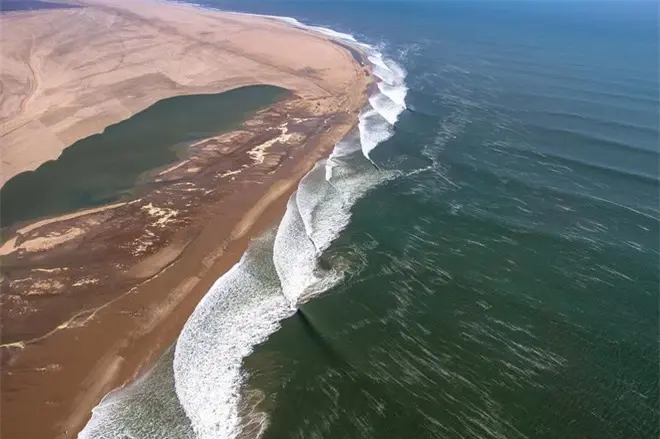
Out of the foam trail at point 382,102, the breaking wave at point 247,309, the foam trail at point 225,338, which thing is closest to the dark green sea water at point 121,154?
the foam trail at point 382,102

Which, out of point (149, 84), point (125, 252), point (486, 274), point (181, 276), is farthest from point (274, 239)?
point (149, 84)

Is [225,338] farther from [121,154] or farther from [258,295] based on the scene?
[121,154]

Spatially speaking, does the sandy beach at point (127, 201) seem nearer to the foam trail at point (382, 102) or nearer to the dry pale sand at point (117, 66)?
the dry pale sand at point (117, 66)

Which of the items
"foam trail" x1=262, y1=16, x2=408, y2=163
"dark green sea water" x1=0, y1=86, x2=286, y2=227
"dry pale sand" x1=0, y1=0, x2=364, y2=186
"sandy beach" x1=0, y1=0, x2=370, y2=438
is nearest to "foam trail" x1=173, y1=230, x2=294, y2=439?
"sandy beach" x1=0, y1=0, x2=370, y2=438

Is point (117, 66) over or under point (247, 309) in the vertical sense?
over

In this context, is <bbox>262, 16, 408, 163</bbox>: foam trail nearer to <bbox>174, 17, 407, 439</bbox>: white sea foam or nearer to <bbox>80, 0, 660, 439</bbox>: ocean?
<bbox>80, 0, 660, 439</bbox>: ocean

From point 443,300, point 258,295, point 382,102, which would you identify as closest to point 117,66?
point 382,102
